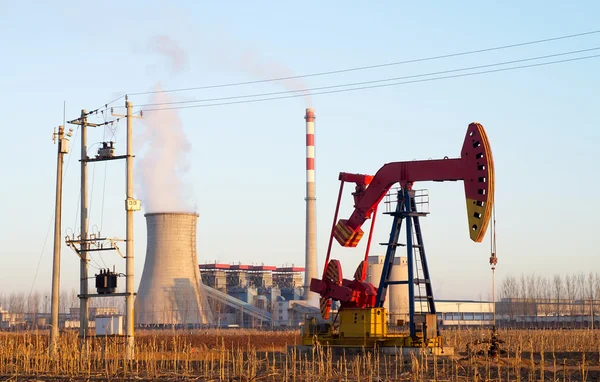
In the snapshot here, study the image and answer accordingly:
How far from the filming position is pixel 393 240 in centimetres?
2458

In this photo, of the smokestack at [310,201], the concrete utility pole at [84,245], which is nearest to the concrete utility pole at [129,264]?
the concrete utility pole at [84,245]

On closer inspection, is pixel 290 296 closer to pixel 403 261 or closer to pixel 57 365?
pixel 403 261

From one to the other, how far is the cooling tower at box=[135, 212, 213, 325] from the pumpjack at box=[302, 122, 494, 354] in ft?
89.4

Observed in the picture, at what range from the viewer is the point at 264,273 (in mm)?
100750

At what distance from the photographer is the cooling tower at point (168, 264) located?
2101 inches

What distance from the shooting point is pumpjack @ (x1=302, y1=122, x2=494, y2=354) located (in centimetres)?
2309

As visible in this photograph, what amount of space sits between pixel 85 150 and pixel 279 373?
35.5 feet

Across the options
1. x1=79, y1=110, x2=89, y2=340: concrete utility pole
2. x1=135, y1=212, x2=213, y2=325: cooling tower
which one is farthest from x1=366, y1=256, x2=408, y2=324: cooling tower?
x1=79, y1=110, x2=89, y2=340: concrete utility pole

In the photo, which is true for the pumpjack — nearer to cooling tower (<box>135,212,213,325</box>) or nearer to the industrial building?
cooling tower (<box>135,212,213,325</box>)

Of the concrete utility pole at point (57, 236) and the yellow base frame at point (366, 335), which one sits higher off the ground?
the concrete utility pole at point (57, 236)

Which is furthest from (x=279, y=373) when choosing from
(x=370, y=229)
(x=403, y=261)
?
(x=403, y=261)

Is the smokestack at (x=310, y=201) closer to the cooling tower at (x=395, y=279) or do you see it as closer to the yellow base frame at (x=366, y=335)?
the cooling tower at (x=395, y=279)

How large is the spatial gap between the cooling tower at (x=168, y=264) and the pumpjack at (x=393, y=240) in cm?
2724

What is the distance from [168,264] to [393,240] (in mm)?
31918
